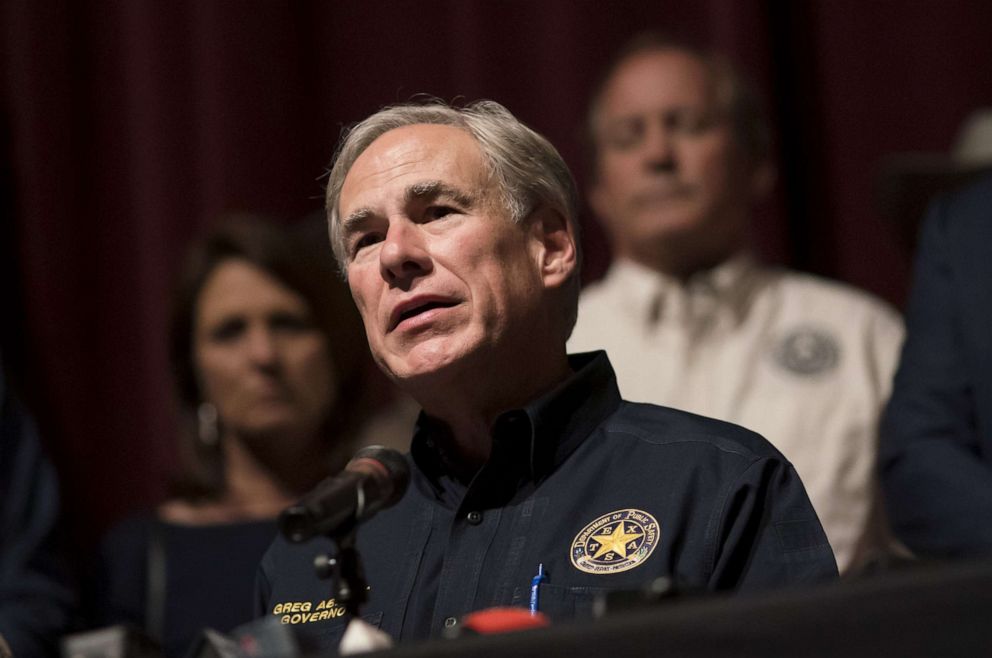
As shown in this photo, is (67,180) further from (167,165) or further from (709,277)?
(709,277)

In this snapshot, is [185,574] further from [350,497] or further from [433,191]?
[350,497]

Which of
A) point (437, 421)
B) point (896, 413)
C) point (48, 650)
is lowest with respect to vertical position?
point (48, 650)

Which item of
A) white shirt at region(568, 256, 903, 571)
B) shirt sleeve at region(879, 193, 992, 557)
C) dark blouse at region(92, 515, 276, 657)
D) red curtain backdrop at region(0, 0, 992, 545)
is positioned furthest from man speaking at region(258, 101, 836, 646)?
red curtain backdrop at region(0, 0, 992, 545)

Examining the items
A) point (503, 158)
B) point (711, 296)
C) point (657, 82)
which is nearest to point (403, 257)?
point (503, 158)

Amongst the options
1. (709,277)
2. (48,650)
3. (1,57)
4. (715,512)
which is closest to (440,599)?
(715,512)

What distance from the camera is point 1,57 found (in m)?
4.08

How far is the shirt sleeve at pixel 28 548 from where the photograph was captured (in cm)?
240

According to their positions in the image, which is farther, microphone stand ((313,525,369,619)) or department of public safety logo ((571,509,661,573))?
department of public safety logo ((571,509,661,573))

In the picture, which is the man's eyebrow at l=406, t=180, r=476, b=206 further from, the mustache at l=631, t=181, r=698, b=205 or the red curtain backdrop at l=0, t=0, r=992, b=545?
the red curtain backdrop at l=0, t=0, r=992, b=545

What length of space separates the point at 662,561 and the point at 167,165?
2678mm

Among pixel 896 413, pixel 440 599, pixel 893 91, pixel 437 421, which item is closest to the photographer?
pixel 440 599

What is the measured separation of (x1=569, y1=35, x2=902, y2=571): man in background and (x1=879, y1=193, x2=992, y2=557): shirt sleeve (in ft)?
1.66

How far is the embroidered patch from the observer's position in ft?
9.92

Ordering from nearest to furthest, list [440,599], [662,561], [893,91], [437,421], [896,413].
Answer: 1. [662,561]
2. [440,599]
3. [437,421]
4. [896,413]
5. [893,91]
